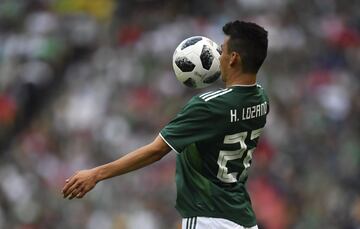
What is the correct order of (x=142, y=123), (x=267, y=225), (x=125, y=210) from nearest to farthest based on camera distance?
(x=267, y=225) → (x=125, y=210) → (x=142, y=123)

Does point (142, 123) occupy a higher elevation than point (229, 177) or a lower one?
lower

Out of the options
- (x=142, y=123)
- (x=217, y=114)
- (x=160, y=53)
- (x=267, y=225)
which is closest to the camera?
(x=217, y=114)

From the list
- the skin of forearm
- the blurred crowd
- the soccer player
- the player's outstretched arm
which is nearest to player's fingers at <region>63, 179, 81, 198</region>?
the player's outstretched arm

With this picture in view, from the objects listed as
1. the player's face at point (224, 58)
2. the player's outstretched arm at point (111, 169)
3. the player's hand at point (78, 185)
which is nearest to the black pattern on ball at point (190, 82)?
the player's face at point (224, 58)

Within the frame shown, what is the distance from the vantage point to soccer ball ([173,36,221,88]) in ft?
20.6

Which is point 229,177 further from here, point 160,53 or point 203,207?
point 160,53

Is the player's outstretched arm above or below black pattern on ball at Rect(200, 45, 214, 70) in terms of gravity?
below

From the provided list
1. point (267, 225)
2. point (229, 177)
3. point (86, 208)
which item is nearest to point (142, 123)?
point (86, 208)

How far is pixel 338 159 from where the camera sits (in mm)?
12094

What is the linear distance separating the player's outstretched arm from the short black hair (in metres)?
0.64

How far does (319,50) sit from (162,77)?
2.00 m

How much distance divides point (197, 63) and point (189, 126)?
1.97ft

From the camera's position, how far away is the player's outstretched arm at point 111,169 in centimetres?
559

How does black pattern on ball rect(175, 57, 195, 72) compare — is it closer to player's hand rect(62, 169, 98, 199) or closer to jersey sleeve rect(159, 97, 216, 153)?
jersey sleeve rect(159, 97, 216, 153)
